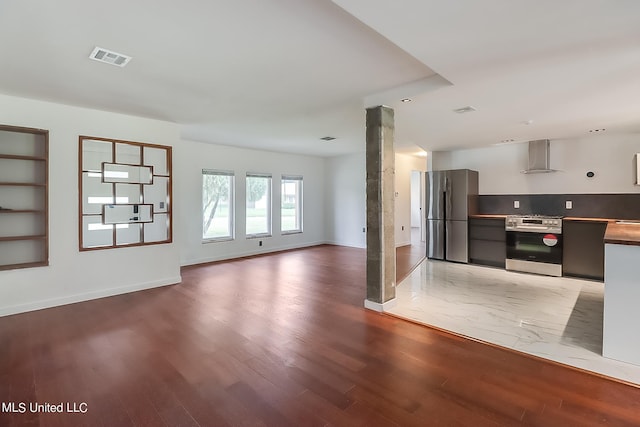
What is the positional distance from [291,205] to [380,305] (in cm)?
543

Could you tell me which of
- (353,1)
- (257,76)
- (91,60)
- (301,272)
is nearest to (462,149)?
(301,272)

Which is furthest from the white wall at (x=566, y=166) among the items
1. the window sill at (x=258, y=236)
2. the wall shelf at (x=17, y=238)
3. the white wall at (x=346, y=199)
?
the wall shelf at (x=17, y=238)

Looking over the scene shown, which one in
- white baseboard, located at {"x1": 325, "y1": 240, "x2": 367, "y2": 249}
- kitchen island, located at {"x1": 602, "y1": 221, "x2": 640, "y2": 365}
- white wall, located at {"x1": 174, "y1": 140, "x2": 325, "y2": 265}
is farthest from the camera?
white baseboard, located at {"x1": 325, "y1": 240, "x2": 367, "y2": 249}

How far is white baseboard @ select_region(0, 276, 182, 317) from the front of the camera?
3.77 metres

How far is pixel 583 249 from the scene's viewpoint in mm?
5051

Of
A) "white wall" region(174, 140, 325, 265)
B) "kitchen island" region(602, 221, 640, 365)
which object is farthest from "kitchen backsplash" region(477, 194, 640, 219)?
"white wall" region(174, 140, 325, 265)

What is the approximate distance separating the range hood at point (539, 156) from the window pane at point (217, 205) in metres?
6.13

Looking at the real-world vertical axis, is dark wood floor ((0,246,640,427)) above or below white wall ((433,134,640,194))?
below

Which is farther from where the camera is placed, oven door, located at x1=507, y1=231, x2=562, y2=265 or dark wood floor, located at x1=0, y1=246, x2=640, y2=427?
oven door, located at x1=507, y1=231, x2=562, y2=265

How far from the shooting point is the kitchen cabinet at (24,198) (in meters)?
3.84

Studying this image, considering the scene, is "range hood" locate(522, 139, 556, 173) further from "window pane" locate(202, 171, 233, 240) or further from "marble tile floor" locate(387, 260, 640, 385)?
"window pane" locate(202, 171, 233, 240)

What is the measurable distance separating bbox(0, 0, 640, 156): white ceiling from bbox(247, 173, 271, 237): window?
3.17 metres

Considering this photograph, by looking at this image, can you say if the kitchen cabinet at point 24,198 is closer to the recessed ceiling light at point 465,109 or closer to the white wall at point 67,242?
the white wall at point 67,242

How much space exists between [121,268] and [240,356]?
9.62ft
